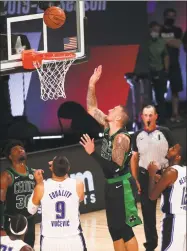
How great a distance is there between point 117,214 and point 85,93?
6.19 m

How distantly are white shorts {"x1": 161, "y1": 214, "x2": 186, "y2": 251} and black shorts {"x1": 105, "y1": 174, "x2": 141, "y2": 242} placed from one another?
76 centimetres

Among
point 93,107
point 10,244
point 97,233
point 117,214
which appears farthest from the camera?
point 97,233

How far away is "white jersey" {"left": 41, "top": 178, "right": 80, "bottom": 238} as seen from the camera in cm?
873

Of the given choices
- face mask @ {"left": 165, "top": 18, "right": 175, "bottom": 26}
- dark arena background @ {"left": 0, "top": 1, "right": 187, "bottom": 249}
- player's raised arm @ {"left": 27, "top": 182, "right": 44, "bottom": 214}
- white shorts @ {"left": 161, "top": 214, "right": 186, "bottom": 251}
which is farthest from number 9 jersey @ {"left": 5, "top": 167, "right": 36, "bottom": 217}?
face mask @ {"left": 165, "top": 18, "right": 175, "bottom": 26}

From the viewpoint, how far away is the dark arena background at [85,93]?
13.6 metres

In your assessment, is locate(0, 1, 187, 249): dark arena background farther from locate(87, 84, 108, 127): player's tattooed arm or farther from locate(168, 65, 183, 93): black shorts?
locate(87, 84, 108, 127): player's tattooed arm

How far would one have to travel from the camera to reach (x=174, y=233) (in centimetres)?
916

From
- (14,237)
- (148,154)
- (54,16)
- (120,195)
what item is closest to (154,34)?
(148,154)

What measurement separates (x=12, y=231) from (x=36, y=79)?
302 inches

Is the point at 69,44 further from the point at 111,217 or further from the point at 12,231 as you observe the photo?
the point at 12,231

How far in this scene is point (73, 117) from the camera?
50.1 ft

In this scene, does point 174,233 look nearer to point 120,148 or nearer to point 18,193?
point 120,148

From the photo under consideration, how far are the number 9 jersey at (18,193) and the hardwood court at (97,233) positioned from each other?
183cm

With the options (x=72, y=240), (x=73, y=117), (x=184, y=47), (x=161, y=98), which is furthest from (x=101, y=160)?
(x=184, y=47)
